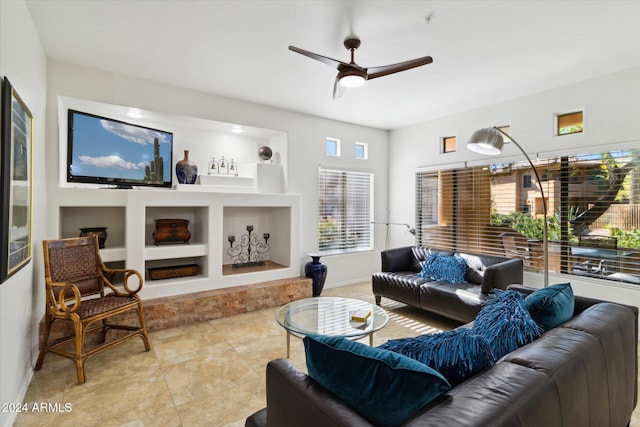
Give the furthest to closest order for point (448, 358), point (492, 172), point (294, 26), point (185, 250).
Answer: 1. point (492, 172)
2. point (185, 250)
3. point (294, 26)
4. point (448, 358)

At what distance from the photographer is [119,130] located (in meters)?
3.70

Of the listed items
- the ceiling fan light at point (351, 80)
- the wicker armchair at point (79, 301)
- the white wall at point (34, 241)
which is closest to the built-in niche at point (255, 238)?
the wicker armchair at point (79, 301)

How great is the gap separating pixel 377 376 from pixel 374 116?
456cm

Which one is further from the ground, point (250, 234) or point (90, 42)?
point (90, 42)

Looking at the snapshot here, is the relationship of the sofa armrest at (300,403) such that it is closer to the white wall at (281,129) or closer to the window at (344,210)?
the white wall at (281,129)

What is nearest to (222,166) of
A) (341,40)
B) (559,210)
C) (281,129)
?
(281,129)

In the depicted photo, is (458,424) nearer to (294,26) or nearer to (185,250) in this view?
(294,26)

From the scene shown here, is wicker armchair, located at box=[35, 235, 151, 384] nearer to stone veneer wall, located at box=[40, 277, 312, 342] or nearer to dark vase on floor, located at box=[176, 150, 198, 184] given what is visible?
stone veneer wall, located at box=[40, 277, 312, 342]

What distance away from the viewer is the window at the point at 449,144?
4.99 meters

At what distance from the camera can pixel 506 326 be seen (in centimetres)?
150

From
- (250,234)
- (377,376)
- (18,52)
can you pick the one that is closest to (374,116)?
(250,234)

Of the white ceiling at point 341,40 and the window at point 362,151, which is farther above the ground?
the white ceiling at point 341,40

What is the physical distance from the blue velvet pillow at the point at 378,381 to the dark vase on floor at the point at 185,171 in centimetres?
353

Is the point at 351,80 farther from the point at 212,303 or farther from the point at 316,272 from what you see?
the point at 212,303
